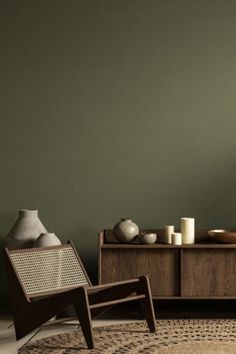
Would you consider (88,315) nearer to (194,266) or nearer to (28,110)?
(194,266)

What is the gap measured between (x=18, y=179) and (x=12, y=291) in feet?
4.14

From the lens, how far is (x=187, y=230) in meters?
5.54

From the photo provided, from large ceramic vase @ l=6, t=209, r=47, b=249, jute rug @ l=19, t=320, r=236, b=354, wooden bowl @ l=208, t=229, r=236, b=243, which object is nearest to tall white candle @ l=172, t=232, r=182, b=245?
wooden bowl @ l=208, t=229, r=236, b=243

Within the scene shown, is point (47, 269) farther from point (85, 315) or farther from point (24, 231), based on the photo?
point (85, 315)

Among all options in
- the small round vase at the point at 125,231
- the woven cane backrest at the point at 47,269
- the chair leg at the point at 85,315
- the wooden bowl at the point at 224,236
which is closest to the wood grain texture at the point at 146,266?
the small round vase at the point at 125,231

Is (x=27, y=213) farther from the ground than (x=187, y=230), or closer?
farther from the ground

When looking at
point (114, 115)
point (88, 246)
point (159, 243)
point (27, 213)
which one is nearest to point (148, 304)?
point (159, 243)

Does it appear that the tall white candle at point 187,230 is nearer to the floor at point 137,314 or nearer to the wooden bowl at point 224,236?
the wooden bowl at point 224,236

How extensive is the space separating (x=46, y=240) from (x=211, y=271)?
1220mm

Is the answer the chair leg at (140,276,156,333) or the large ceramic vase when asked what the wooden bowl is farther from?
the large ceramic vase

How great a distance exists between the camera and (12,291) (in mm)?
4914

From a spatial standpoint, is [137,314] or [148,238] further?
[137,314]

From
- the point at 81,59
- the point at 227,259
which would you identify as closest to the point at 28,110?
the point at 81,59

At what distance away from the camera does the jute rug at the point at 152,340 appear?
4605 millimetres
